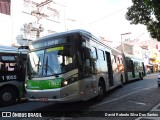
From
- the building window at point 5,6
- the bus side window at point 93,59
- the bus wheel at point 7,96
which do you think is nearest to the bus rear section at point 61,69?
the bus side window at point 93,59

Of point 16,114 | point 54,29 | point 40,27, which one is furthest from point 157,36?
point 54,29

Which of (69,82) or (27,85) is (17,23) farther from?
(69,82)

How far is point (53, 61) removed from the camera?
8492 millimetres

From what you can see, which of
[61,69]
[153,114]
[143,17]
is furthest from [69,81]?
[143,17]

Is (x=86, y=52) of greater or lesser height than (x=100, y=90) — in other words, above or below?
above

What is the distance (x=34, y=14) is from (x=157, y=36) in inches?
642

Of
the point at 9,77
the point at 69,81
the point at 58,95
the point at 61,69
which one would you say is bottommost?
the point at 58,95

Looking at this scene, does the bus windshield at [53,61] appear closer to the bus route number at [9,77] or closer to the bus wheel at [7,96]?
the bus route number at [9,77]

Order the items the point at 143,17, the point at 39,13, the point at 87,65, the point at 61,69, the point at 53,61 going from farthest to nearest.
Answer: the point at 39,13
the point at 143,17
the point at 87,65
the point at 53,61
the point at 61,69

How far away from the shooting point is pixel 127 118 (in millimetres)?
7492

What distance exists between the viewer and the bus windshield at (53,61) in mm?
8305

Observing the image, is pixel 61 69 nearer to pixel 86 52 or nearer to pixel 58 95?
pixel 58 95

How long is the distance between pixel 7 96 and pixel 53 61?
463 cm

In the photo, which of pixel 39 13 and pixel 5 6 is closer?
pixel 5 6
